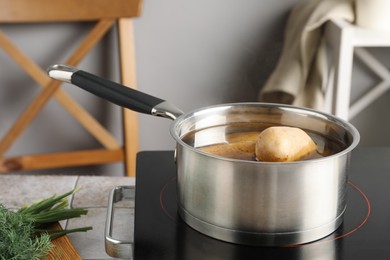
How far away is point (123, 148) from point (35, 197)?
3.24 ft

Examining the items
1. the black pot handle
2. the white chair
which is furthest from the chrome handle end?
the white chair

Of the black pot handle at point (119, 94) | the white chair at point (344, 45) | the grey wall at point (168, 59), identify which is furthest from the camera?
the grey wall at point (168, 59)

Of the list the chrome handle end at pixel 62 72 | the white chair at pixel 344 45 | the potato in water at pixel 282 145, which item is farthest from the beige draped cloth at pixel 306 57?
the potato in water at pixel 282 145

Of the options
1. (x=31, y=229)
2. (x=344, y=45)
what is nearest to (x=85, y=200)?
(x=31, y=229)

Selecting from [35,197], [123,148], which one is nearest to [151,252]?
[35,197]

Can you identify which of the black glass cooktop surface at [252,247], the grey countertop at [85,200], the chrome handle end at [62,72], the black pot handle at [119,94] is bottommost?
the grey countertop at [85,200]

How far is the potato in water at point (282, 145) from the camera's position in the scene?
2.59 ft

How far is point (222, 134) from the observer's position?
926 mm

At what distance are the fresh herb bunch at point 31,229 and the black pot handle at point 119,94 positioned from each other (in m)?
0.18

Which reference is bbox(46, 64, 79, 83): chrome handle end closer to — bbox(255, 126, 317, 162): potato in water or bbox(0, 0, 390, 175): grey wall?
bbox(255, 126, 317, 162): potato in water

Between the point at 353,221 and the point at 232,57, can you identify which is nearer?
the point at 353,221

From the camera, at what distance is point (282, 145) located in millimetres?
789

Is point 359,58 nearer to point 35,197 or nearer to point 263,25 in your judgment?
point 263,25

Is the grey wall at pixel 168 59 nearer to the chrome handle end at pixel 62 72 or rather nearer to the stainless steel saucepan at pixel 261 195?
the chrome handle end at pixel 62 72
